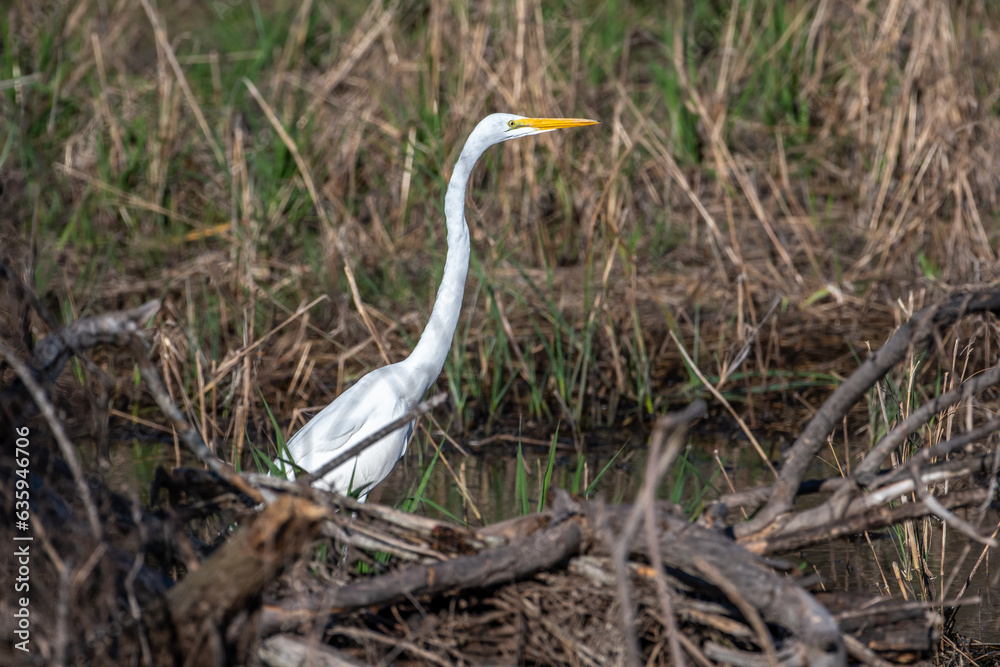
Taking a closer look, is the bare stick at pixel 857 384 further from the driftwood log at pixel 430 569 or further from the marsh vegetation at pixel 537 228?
the marsh vegetation at pixel 537 228

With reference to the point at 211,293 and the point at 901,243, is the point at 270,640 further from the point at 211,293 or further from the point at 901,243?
the point at 901,243

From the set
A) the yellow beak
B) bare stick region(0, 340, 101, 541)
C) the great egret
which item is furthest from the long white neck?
bare stick region(0, 340, 101, 541)

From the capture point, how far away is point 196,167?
591 centimetres

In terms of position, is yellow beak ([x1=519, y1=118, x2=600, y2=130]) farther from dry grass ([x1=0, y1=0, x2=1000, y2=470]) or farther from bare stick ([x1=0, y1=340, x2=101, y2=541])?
bare stick ([x1=0, y1=340, x2=101, y2=541])

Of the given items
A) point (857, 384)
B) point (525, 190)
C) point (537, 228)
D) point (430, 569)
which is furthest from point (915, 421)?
point (525, 190)

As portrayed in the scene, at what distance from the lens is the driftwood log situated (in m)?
1.67

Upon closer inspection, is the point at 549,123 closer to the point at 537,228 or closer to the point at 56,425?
the point at 537,228

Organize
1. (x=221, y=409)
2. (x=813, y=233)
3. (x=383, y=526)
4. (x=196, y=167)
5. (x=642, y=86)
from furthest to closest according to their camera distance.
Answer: (x=642, y=86), (x=196, y=167), (x=813, y=233), (x=221, y=409), (x=383, y=526)

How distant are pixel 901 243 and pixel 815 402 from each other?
934 millimetres

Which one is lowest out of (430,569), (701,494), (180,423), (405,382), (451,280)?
(701,494)

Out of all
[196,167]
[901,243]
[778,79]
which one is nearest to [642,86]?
[778,79]

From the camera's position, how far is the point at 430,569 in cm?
185

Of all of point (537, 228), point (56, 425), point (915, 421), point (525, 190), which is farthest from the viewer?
point (525, 190)

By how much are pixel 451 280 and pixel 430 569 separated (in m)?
1.39
